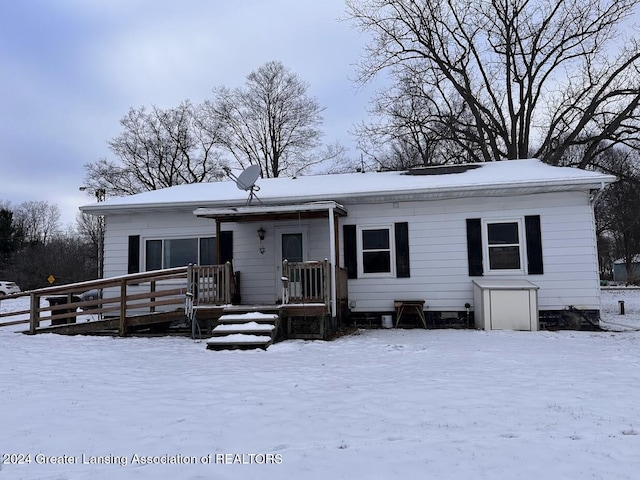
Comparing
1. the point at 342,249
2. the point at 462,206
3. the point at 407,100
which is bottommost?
the point at 342,249

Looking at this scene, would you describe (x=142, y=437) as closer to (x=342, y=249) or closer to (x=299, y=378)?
(x=299, y=378)

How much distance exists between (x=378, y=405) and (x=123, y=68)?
45.1ft

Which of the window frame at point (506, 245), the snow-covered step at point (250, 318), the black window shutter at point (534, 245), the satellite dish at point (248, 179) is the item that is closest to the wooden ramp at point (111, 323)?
the snow-covered step at point (250, 318)

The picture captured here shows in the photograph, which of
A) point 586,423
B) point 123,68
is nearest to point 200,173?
point 123,68

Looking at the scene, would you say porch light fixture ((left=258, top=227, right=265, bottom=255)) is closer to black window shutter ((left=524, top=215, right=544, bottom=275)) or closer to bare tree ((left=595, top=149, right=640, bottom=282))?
black window shutter ((left=524, top=215, right=544, bottom=275))

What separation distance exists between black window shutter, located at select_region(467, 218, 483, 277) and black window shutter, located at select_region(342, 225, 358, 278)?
2.64m

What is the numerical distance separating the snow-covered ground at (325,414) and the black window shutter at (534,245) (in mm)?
2904

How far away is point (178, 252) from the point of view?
1179 cm

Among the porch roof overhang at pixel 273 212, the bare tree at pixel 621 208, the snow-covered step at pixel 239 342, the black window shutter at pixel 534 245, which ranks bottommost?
the snow-covered step at pixel 239 342

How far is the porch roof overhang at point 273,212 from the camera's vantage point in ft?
32.3

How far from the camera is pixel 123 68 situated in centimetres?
1423

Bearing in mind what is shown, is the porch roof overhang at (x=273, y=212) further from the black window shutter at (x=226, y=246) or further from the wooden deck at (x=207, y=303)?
the wooden deck at (x=207, y=303)

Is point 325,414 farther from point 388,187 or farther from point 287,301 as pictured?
point 388,187

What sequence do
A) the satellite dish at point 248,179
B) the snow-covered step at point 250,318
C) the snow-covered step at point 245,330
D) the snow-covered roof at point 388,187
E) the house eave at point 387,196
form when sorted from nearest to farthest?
the snow-covered step at point 245,330
the snow-covered step at point 250,318
the house eave at point 387,196
the snow-covered roof at point 388,187
the satellite dish at point 248,179
